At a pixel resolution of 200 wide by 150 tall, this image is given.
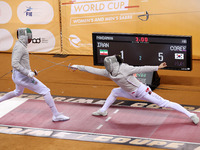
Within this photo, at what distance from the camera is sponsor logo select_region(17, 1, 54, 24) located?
11748mm

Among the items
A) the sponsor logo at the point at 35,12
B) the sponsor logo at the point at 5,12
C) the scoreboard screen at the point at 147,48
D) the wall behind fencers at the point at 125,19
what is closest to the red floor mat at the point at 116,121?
the scoreboard screen at the point at 147,48

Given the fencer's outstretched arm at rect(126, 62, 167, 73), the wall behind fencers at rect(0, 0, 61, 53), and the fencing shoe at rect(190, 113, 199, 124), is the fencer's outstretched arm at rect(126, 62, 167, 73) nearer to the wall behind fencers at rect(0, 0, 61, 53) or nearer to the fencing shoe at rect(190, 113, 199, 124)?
the fencing shoe at rect(190, 113, 199, 124)

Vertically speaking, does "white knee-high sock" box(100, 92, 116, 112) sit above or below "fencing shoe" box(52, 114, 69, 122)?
above

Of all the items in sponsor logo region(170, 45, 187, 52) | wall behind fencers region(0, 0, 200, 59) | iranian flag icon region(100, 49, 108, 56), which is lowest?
iranian flag icon region(100, 49, 108, 56)

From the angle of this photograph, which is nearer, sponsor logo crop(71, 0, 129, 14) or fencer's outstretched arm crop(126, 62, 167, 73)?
fencer's outstretched arm crop(126, 62, 167, 73)

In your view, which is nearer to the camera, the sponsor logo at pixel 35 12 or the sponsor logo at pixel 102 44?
the sponsor logo at pixel 102 44

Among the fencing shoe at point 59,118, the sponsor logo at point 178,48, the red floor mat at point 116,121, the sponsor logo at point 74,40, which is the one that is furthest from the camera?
the sponsor logo at point 74,40

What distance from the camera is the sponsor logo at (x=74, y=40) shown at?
11.7m

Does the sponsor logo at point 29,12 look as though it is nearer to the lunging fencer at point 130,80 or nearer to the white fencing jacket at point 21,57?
the white fencing jacket at point 21,57

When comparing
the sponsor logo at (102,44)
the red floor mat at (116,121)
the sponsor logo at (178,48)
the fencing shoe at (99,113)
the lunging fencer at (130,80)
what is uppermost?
the sponsor logo at (102,44)

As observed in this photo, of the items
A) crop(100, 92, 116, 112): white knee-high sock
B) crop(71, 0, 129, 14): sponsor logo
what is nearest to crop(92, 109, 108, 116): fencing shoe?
crop(100, 92, 116, 112): white knee-high sock

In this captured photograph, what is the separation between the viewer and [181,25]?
10688 millimetres

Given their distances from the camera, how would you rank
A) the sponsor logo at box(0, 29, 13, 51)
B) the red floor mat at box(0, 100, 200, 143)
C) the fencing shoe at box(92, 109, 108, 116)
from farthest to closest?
the sponsor logo at box(0, 29, 13, 51), the fencing shoe at box(92, 109, 108, 116), the red floor mat at box(0, 100, 200, 143)

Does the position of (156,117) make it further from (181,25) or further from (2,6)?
(2,6)
